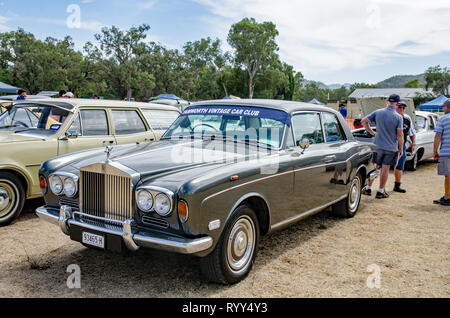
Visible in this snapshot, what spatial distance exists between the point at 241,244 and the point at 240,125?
57.9 inches

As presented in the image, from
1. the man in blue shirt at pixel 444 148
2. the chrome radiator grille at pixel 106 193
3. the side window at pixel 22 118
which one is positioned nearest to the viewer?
the chrome radiator grille at pixel 106 193

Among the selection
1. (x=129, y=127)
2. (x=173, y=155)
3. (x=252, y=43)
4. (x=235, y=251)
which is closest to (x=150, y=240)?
(x=235, y=251)

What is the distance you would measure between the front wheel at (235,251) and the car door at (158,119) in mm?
3665

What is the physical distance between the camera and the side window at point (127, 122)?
254 inches

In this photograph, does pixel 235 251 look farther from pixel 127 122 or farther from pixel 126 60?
pixel 126 60

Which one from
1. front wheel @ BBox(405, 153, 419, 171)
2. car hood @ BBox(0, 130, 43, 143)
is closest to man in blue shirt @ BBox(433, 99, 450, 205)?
front wheel @ BBox(405, 153, 419, 171)

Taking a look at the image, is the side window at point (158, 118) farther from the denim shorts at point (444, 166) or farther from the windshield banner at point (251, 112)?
the denim shorts at point (444, 166)

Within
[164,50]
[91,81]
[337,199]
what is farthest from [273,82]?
[337,199]

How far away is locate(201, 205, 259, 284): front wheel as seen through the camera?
3346 millimetres

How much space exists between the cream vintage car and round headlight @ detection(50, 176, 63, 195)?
167cm

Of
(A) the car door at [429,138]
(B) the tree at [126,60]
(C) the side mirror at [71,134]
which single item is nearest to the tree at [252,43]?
(B) the tree at [126,60]

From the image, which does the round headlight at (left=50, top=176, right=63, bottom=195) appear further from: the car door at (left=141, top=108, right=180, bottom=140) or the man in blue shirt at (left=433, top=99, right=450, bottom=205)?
the man in blue shirt at (left=433, top=99, right=450, bottom=205)

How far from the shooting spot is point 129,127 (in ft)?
21.8

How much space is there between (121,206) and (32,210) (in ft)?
11.4
